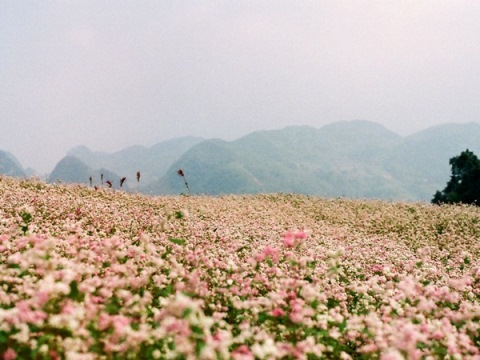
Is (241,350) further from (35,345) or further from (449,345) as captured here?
(449,345)

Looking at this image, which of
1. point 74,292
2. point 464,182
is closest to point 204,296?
point 74,292

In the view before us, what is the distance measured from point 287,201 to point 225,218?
1024 cm

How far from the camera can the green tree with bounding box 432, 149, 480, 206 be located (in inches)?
1426

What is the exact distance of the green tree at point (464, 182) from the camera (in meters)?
36.2

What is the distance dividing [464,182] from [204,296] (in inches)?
1490

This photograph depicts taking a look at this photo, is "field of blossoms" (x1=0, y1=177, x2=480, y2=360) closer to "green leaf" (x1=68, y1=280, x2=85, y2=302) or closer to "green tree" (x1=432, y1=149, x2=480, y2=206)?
"green leaf" (x1=68, y1=280, x2=85, y2=302)

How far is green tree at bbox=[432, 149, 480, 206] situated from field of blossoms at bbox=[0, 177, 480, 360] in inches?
952

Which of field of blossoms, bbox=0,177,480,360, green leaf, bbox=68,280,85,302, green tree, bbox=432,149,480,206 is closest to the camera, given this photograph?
field of blossoms, bbox=0,177,480,360

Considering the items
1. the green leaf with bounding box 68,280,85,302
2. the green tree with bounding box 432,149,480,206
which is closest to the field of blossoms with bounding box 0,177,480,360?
the green leaf with bounding box 68,280,85,302

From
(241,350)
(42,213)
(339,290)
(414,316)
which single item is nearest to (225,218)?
(42,213)

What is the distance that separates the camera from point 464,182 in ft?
125

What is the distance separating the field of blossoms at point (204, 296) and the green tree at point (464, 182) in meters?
24.2

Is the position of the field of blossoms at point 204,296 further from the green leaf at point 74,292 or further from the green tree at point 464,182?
the green tree at point 464,182

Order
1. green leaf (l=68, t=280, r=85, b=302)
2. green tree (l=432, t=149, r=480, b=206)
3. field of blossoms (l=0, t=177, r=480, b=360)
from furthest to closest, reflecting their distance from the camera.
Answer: green tree (l=432, t=149, r=480, b=206) → green leaf (l=68, t=280, r=85, b=302) → field of blossoms (l=0, t=177, r=480, b=360)
